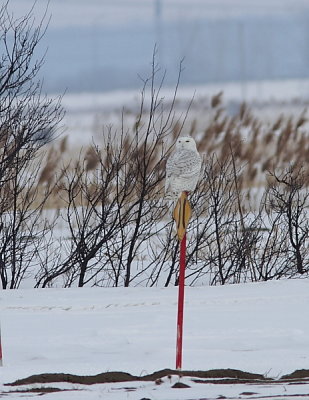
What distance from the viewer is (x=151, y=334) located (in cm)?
880

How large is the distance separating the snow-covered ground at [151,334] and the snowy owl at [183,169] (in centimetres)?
130

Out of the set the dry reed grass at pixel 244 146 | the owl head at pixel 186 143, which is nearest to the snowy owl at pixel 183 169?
the owl head at pixel 186 143

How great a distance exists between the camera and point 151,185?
544 inches

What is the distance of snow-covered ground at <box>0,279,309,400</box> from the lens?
729 centimetres

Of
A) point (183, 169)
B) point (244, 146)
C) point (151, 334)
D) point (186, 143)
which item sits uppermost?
point (244, 146)

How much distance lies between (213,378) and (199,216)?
7041mm

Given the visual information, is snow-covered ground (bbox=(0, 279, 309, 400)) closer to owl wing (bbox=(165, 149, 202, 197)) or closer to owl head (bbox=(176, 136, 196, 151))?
owl wing (bbox=(165, 149, 202, 197))

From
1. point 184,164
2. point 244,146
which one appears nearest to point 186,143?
point 184,164

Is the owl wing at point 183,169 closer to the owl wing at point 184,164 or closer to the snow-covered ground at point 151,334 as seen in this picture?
the owl wing at point 184,164

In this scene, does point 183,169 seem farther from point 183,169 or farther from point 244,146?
A: point 244,146

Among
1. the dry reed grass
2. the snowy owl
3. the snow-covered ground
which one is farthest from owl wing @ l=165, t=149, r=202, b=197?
the dry reed grass

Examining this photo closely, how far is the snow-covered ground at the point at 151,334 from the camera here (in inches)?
287

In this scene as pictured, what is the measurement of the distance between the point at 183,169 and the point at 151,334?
6.06ft

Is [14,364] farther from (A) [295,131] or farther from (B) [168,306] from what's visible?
(A) [295,131]
